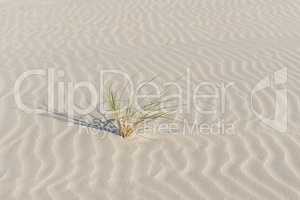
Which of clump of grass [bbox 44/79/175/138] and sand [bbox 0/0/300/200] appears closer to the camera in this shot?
sand [bbox 0/0/300/200]

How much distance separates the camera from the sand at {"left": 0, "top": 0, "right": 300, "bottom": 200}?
12.0ft

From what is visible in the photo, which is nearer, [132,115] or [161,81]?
[132,115]

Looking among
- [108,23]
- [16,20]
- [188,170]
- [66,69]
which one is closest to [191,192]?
[188,170]

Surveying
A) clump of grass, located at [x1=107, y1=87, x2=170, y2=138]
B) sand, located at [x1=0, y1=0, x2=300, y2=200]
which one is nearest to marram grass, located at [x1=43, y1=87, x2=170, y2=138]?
clump of grass, located at [x1=107, y1=87, x2=170, y2=138]

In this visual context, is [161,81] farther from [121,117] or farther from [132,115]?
[121,117]

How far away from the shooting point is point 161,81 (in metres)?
5.77

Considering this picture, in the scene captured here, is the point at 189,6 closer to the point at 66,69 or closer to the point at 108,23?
the point at 108,23

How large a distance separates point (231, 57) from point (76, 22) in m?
3.44

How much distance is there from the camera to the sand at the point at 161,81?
3.66m

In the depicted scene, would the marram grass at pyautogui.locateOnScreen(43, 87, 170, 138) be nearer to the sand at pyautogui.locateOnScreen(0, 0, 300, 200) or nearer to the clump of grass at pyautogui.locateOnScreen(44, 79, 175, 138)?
the clump of grass at pyautogui.locateOnScreen(44, 79, 175, 138)

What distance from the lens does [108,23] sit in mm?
8461

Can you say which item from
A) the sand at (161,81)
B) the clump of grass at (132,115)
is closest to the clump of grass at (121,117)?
the clump of grass at (132,115)

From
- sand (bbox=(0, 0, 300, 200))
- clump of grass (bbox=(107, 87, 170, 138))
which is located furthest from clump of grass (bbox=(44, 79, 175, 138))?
sand (bbox=(0, 0, 300, 200))

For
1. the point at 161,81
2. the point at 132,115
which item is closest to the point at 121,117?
the point at 132,115
